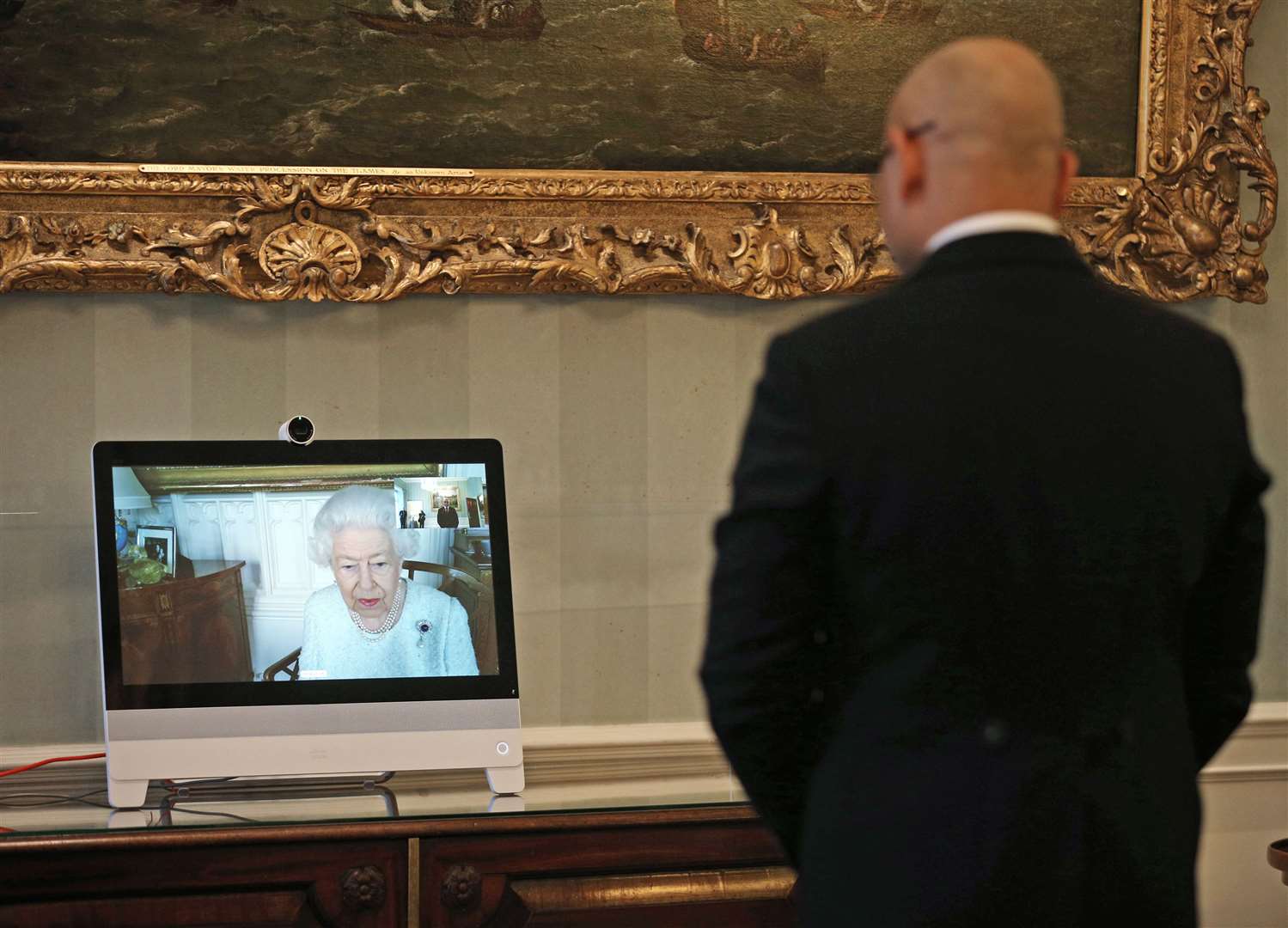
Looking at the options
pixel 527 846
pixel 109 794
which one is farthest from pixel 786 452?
pixel 109 794

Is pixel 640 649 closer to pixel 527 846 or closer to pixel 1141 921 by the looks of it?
pixel 527 846

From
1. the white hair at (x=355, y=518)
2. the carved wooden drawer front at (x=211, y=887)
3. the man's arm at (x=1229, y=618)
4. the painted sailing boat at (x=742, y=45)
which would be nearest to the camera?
the man's arm at (x=1229, y=618)

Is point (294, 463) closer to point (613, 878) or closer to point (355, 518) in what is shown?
point (355, 518)

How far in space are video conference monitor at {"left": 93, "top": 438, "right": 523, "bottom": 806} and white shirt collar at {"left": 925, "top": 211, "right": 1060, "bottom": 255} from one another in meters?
1.31

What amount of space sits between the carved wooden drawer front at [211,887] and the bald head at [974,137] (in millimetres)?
1294

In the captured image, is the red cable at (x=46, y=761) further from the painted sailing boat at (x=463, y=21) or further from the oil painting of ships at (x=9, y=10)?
the painted sailing boat at (x=463, y=21)

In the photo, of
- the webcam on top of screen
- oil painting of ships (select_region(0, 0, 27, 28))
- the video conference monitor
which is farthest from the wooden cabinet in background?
oil painting of ships (select_region(0, 0, 27, 28))

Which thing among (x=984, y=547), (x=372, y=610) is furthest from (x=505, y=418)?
(x=984, y=547)

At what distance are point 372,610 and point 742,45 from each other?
1389 mm

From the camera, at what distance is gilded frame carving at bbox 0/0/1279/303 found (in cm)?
260

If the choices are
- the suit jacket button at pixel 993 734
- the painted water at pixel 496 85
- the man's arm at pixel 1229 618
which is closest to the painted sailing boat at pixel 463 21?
the painted water at pixel 496 85

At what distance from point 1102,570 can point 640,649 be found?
1693mm

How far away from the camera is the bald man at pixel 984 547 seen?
4.10 feet

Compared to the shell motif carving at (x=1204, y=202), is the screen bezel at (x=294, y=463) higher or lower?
lower
